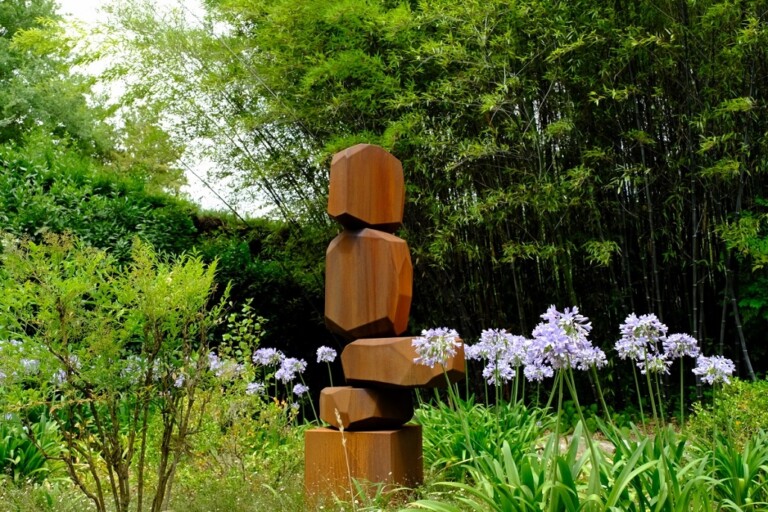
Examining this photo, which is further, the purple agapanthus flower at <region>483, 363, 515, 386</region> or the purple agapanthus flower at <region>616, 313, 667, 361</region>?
the purple agapanthus flower at <region>483, 363, 515, 386</region>

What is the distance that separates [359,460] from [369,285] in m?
0.74

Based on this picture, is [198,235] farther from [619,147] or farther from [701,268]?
[701,268]

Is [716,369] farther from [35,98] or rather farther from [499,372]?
[35,98]

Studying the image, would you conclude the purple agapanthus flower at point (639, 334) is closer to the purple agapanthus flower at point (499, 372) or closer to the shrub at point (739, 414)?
the purple agapanthus flower at point (499, 372)

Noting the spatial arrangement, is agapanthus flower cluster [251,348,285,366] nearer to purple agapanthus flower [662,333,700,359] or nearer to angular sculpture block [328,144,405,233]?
angular sculpture block [328,144,405,233]

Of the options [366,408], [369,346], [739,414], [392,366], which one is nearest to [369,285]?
[369,346]

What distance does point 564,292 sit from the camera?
18.3 feet

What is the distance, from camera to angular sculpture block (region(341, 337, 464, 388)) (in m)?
2.93

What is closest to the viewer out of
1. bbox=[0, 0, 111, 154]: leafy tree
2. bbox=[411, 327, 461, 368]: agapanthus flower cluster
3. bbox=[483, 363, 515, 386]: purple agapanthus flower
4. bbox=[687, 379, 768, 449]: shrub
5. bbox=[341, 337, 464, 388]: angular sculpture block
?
bbox=[411, 327, 461, 368]: agapanthus flower cluster

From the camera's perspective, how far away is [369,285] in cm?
309

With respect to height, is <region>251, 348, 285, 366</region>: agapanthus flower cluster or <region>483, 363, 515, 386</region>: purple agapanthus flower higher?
<region>251, 348, 285, 366</region>: agapanthus flower cluster

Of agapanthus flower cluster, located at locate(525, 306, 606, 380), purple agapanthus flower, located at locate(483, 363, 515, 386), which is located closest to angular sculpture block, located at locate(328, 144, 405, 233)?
purple agapanthus flower, located at locate(483, 363, 515, 386)

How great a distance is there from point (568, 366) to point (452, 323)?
391 cm

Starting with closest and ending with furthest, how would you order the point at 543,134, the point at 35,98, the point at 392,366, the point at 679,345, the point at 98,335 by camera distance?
1. the point at 679,345
2. the point at 98,335
3. the point at 392,366
4. the point at 543,134
5. the point at 35,98
